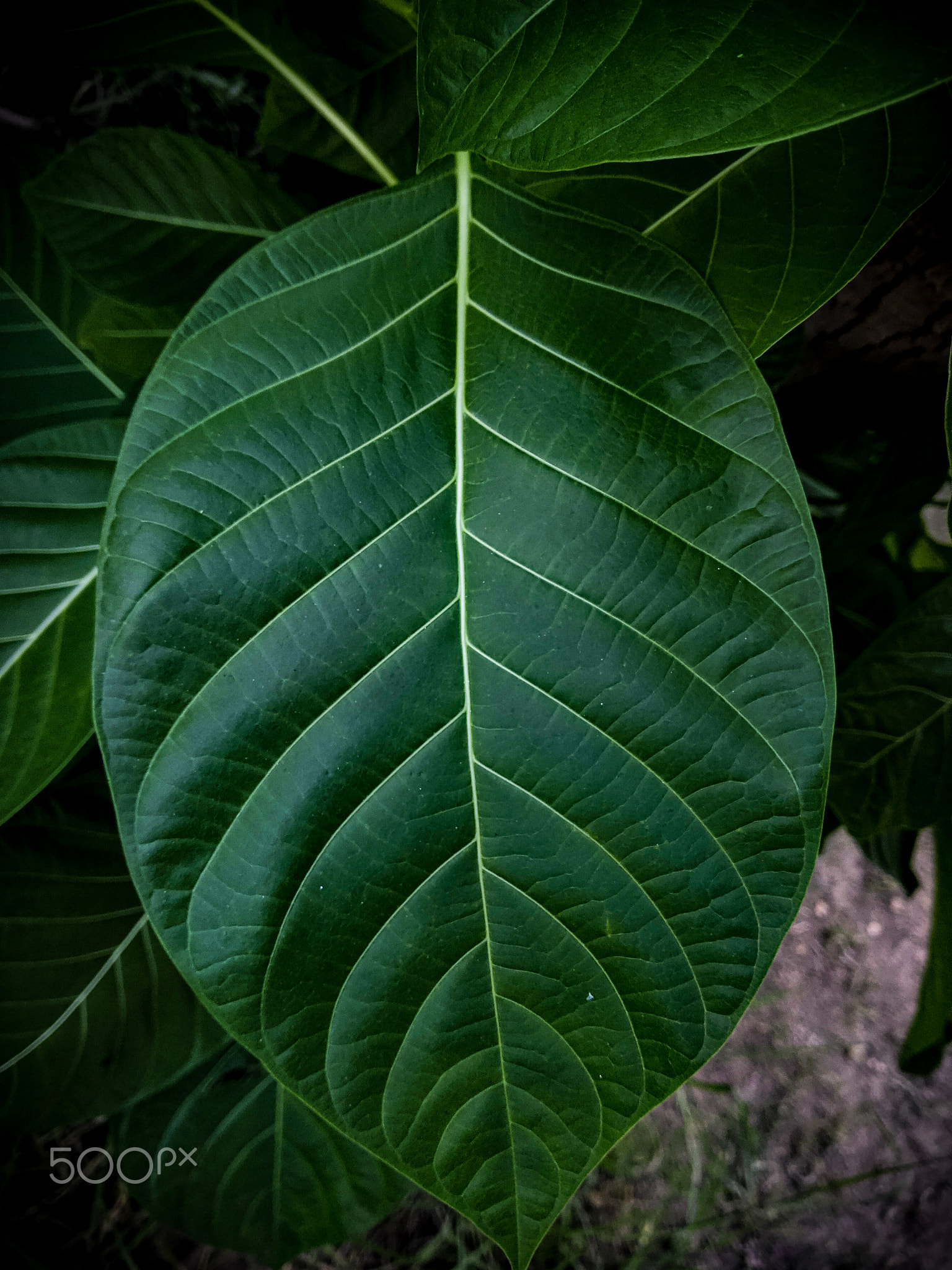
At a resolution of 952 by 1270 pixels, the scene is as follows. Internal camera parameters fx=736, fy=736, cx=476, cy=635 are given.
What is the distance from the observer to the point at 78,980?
73 centimetres

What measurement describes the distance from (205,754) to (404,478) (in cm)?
16

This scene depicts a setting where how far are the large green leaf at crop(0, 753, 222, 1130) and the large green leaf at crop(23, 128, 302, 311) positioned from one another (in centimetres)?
44

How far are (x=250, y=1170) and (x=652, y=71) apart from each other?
3.41 ft

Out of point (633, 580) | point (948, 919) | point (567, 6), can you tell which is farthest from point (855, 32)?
point (948, 919)

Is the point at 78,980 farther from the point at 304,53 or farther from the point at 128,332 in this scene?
the point at 304,53

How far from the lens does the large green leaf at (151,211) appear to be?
1.72 feet

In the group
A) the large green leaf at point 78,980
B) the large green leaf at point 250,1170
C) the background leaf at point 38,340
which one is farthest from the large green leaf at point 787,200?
the large green leaf at point 250,1170

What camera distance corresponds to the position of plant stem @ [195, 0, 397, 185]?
56cm

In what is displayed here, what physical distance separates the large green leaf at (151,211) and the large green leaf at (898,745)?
635mm

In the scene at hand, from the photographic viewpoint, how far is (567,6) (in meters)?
0.30

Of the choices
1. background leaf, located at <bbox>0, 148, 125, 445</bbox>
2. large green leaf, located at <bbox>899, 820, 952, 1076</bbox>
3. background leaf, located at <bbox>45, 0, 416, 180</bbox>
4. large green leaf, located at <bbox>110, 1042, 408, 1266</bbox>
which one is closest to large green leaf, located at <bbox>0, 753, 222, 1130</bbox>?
large green leaf, located at <bbox>110, 1042, 408, 1266</bbox>

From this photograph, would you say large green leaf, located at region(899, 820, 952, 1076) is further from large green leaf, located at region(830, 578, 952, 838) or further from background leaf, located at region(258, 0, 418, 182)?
background leaf, located at region(258, 0, 418, 182)

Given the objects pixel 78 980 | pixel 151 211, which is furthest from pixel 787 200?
pixel 78 980

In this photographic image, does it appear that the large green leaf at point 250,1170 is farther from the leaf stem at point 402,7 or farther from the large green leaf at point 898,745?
the leaf stem at point 402,7
